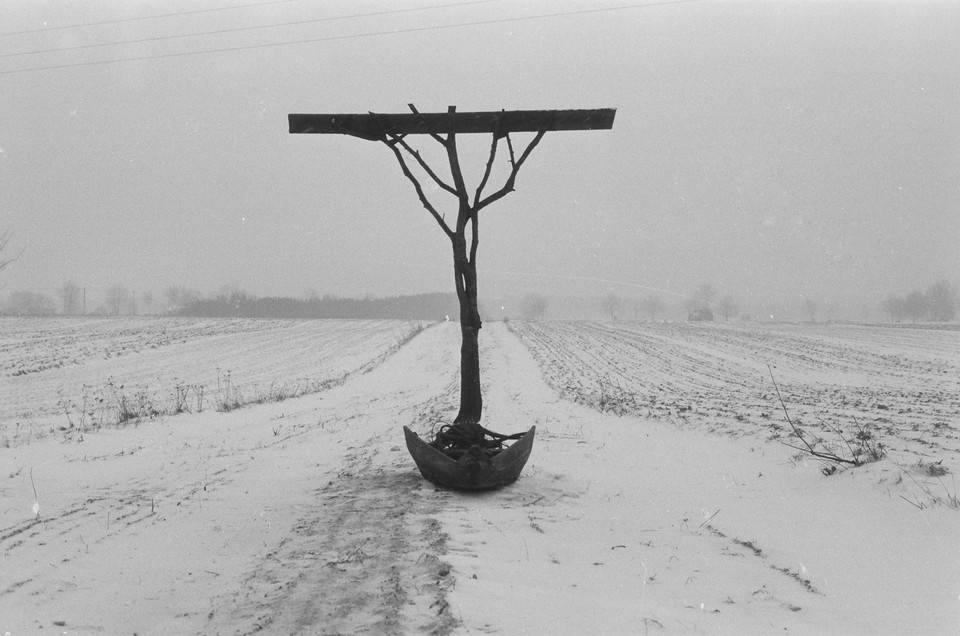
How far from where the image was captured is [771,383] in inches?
730

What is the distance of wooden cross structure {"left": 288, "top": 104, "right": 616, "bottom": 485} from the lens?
7.02 m

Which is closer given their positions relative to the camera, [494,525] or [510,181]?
[494,525]

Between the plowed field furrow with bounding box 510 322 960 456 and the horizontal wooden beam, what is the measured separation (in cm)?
588

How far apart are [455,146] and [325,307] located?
130 metres

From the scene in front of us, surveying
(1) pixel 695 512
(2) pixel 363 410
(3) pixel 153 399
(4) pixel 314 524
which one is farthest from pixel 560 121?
(3) pixel 153 399

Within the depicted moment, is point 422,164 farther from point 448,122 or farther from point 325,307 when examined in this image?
point 325,307

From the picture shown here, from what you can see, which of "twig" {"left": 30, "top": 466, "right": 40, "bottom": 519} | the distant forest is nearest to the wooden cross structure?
"twig" {"left": 30, "top": 466, "right": 40, "bottom": 519}

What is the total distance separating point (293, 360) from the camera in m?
30.8

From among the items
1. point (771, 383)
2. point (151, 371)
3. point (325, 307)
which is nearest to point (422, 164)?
point (771, 383)

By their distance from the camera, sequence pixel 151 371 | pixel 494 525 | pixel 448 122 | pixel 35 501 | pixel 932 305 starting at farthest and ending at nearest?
pixel 932 305, pixel 151 371, pixel 448 122, pixel 35 501, pixel 494 525

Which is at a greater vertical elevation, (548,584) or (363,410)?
(548,584)

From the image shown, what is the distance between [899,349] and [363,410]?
33.4 m

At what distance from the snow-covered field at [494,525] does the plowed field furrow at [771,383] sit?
193mm

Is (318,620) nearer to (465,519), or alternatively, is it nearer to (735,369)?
(465,519)
